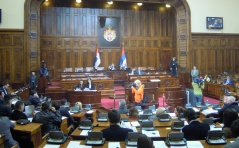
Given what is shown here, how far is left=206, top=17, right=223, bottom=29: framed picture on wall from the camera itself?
16594 millimetres

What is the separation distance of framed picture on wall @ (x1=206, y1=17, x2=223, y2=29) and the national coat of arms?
21.2 ft

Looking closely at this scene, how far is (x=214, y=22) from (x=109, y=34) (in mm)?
7225

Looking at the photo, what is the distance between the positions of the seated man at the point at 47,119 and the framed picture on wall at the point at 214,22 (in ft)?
46.2

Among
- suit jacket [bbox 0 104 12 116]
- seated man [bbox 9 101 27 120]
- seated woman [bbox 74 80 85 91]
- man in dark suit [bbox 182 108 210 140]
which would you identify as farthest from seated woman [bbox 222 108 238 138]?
seated woman [bbox 74 80 85 91]

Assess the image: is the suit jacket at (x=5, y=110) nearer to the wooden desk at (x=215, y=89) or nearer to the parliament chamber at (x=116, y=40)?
the parliament chamber at (x=116, y=40)

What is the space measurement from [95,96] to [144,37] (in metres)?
8.93

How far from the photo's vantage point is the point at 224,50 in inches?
685

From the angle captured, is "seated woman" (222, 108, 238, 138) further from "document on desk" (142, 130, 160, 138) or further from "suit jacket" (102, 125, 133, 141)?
"suit jacket" (102, 125, 133, 141)

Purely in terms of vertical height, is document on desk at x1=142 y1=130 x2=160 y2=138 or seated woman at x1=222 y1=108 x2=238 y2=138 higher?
seated woman at x1=222 y1=108 x2=238 y2=138

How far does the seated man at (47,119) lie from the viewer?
206 inches

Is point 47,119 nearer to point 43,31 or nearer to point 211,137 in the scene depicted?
point 211,137

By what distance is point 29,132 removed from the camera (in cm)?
450

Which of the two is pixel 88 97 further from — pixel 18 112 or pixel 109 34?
A: pixel 109 34

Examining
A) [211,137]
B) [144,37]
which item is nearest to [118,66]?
[144,37]
